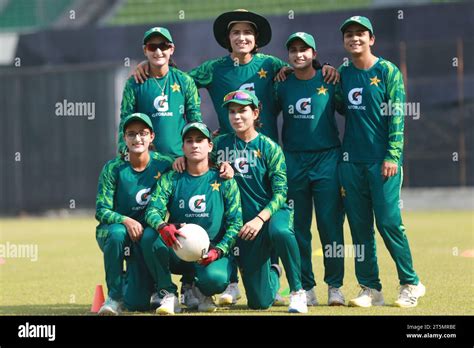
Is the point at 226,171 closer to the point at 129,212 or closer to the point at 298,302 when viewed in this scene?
the point at 129,212

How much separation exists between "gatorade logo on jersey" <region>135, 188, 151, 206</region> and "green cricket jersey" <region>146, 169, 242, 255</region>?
21 centimetres

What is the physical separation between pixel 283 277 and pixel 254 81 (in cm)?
284

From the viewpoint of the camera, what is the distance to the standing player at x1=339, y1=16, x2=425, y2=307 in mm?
8352

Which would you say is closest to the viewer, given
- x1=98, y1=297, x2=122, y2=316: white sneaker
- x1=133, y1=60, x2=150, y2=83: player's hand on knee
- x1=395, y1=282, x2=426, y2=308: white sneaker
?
x1=98, y1=297, x2=122, y2=316: white sneaker

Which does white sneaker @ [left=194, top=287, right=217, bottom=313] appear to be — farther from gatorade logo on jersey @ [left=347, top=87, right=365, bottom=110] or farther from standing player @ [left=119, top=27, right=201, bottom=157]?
gatorade logo on jersey @ [left=347, top=87, right=365, bottom=110]

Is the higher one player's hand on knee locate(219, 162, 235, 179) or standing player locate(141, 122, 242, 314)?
player's hand on knee locate(219, 162, 235, 179)

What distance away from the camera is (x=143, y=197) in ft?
27.7

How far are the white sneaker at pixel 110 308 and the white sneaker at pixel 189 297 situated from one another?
0.58 metres

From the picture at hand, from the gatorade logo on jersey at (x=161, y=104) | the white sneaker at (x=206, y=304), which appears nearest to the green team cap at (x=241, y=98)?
the gatorade logo on jersey at (x=161, y=104)

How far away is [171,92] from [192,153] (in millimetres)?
871

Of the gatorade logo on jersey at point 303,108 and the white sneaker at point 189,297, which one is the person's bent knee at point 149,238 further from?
the gatorade logo on jersey at point 303,108

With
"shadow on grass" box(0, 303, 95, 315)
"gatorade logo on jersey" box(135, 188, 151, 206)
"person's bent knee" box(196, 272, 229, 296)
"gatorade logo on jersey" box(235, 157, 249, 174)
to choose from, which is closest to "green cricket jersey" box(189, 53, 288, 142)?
"gatorade logo on jersey" box(235, 157, 249, 174)

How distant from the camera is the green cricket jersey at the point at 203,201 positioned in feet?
27.0
